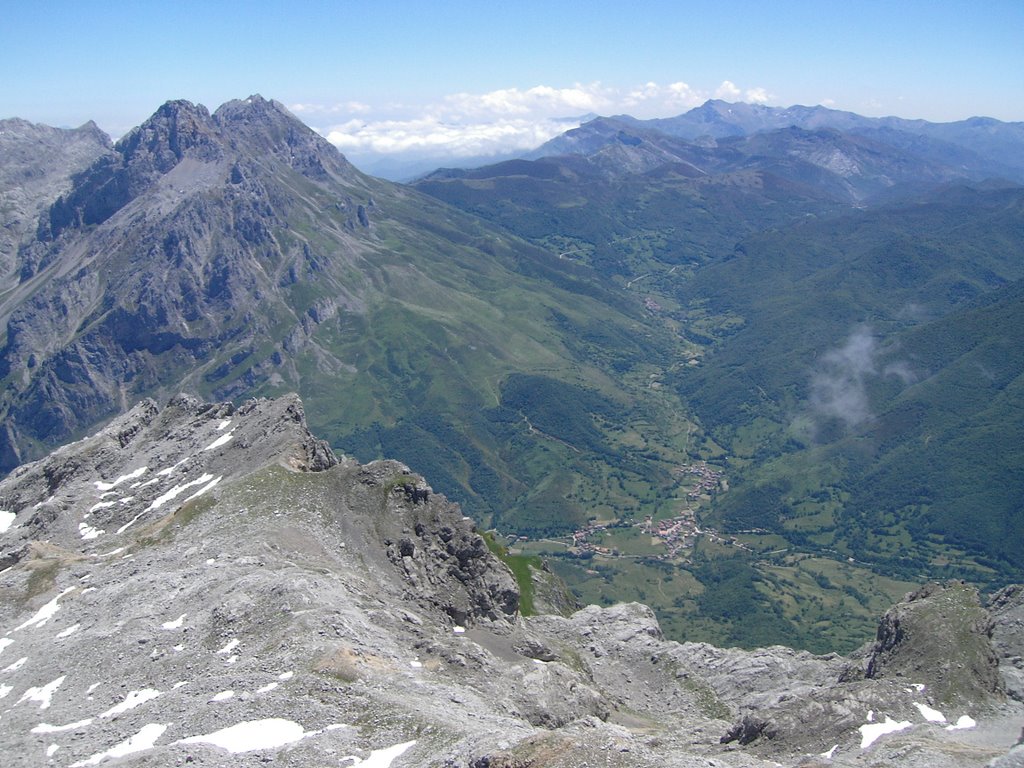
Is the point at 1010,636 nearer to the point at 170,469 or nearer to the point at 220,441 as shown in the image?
the point at 220,441

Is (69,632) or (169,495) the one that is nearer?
(69,632)

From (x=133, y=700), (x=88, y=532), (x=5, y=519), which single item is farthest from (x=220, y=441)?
(x=133, y=700)

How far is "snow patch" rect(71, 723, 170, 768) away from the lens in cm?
7425

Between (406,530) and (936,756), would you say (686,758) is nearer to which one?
(936,756)

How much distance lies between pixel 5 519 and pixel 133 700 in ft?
334

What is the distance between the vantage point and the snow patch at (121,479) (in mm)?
161900

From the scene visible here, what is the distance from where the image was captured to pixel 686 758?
69562 millimetres

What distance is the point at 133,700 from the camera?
84125 millimetres

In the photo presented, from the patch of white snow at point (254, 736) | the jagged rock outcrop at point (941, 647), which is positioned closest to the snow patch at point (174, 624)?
the patch of white snow at point (254, 736)

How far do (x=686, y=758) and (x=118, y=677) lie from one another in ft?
197

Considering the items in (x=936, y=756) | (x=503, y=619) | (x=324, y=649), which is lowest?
(x=503, y=619)

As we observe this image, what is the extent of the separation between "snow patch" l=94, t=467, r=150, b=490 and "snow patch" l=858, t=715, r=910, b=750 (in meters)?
137

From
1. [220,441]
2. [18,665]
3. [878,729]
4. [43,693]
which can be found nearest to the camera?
[878,729]

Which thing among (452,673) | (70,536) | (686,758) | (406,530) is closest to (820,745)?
(686,758)
